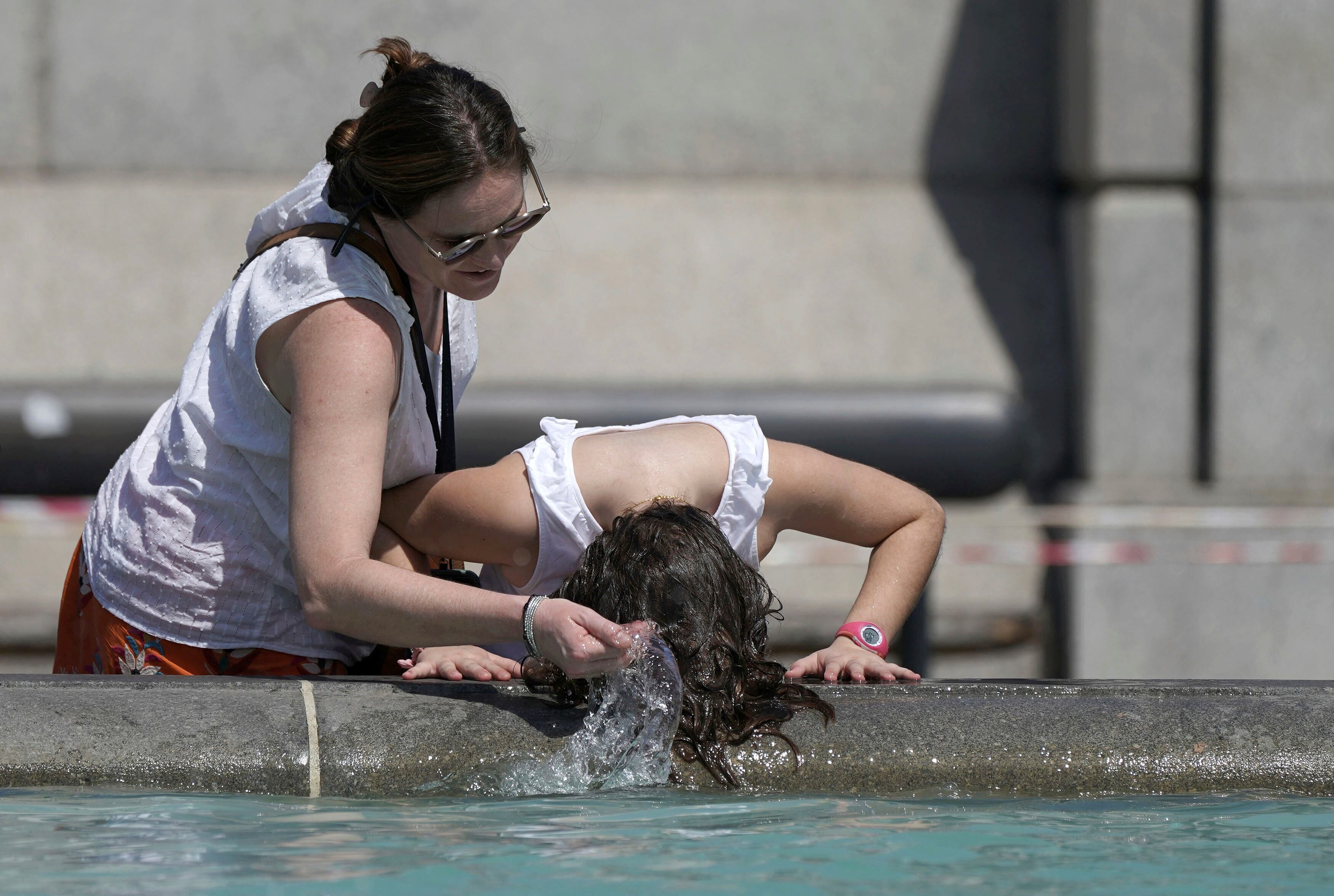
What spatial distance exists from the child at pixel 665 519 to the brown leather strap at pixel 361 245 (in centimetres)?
34

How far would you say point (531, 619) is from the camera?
2191 mm

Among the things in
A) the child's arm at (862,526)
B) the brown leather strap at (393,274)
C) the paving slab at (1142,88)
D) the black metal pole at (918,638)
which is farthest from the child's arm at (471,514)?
the paving slab at (1142,88)

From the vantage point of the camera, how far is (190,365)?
100 inches

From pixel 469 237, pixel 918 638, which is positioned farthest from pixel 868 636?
pixel 918 638

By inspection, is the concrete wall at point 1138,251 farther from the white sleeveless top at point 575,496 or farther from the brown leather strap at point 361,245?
the brown leather strap at point 361,245

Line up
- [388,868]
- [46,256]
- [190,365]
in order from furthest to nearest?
[46,256] < [190,365] < [388,868]

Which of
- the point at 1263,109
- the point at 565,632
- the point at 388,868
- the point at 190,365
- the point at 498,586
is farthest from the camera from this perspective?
the point at 1263,109

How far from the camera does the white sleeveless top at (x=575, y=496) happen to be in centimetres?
250

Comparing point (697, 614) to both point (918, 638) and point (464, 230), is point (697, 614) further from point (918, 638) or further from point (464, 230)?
point (918, 638)

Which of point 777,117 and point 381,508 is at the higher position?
point 777,117

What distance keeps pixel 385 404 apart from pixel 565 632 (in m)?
0.47

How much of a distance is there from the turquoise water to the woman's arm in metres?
0.27

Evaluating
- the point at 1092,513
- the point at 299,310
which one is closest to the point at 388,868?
the point at 299,310

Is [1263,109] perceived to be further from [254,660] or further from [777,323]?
[254,660]
